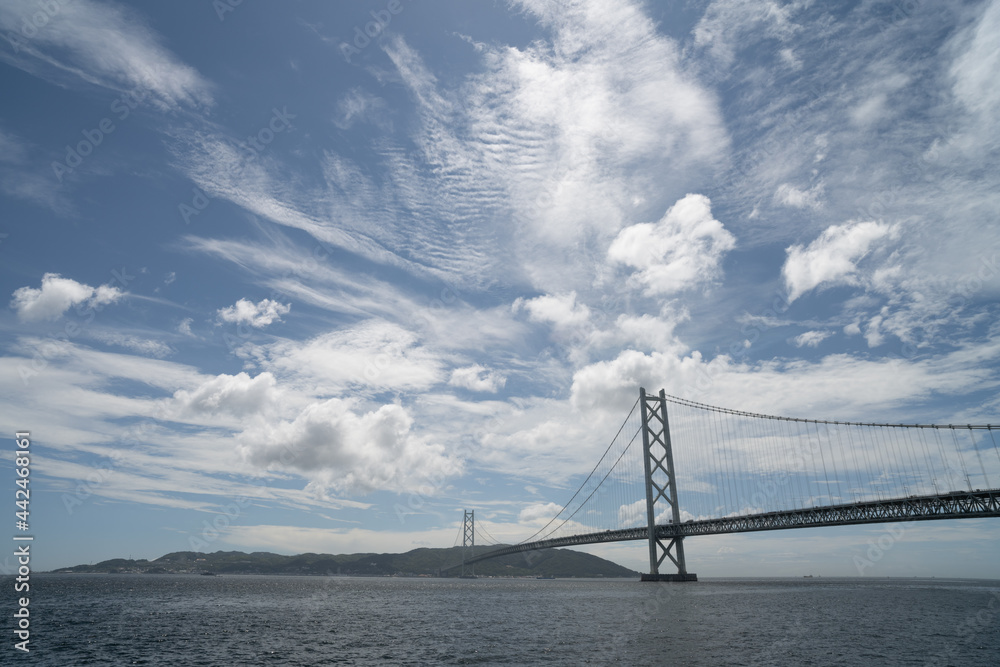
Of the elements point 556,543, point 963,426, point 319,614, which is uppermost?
point 963,426

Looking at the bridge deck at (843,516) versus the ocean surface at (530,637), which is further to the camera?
the bridge deck at (843,516)

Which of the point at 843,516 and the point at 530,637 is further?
the point at 843,516


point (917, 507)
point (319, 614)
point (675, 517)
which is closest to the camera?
point (319, 614)

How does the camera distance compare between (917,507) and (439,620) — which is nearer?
(439,620)

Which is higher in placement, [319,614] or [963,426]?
[963,426]

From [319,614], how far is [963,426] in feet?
212

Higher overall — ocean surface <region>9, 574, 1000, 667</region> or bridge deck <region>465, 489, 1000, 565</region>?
bridge deck <region>465, 489, 1000, 565</region>

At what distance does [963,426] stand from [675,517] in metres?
39.4

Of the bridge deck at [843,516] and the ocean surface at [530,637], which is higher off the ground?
the bridge deck at [843,516]

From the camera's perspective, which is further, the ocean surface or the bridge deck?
the bridge deck

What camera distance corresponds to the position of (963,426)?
56.0 meters

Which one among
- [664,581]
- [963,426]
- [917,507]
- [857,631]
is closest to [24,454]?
[857,631]

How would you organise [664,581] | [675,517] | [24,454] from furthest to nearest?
1. [664,581]
2. [675,517]
3. [24,454]

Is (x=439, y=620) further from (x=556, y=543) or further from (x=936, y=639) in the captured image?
(x=556, y=543)
